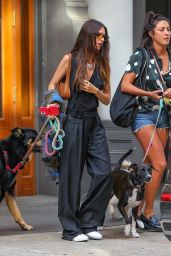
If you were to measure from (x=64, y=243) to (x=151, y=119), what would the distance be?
62.6 inches

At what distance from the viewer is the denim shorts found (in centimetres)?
823

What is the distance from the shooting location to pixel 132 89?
319 inches

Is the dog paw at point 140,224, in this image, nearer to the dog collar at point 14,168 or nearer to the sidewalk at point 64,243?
the sidewalk at point 64,243

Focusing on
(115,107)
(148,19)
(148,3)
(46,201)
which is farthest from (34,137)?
(148,3)

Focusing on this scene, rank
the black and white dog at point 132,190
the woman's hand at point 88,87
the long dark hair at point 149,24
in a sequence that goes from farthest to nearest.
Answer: the long dark hair at point 149,24
the black and white dog at point 132,190
the woman's hand at point 88,87

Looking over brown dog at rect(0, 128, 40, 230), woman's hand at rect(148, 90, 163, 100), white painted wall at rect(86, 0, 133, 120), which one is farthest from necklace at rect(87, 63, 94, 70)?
white painted wall at rect(86, 0, 133, 120)

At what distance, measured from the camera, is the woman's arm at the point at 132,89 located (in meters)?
7.95

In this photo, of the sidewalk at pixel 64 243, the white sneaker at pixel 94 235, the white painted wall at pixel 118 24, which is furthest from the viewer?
the white painted wall at pixel 118 24

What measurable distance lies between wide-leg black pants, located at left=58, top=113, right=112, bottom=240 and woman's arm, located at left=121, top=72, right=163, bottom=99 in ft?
1.81

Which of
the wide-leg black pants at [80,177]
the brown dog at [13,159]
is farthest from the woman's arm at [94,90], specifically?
the brown dog at [13,159]

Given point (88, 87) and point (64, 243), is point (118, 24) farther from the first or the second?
point (64, 243)

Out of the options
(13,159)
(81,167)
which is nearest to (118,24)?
(13,159)

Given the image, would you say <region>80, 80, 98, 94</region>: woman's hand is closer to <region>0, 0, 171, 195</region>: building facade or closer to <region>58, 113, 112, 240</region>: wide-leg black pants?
<region>58, 113, 112, 240</region>: wide-leg black pants

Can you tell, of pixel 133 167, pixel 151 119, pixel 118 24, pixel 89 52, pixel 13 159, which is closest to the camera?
pixel 89 52
